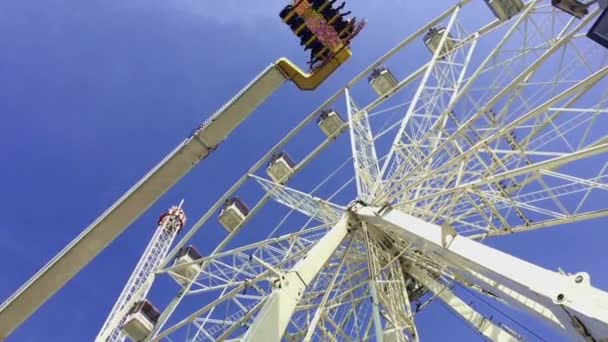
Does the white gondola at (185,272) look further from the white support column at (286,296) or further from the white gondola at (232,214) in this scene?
the white support column at (286,296)

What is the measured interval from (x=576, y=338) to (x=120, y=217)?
64.3 ft

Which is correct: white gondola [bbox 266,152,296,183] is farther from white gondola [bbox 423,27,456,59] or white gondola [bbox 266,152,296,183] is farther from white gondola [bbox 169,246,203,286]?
white gondola [bbox 423,27,456,59]

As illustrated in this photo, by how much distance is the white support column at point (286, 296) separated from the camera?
11.4 m

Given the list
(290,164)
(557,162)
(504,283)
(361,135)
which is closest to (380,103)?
(361,135)

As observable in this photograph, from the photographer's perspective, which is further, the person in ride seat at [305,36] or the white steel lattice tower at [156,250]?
the white steel lattice tower at [156,250]

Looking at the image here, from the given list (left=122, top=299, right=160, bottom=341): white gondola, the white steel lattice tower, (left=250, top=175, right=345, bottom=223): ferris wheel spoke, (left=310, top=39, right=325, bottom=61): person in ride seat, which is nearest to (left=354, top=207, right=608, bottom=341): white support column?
(left=250, top=175, right=345, bottom=223): ferris wheel spoke

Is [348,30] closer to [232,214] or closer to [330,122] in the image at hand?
[330,122]

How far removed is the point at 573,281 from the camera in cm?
839

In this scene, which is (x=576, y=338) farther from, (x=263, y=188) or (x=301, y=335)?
(x=263, y=188)

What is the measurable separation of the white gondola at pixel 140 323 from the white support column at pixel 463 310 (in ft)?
37.1

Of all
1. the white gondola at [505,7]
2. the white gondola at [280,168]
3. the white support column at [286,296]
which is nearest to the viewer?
the white support column at [286,296]

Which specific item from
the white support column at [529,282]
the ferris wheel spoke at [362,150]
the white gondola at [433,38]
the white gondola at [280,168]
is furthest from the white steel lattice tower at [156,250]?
the white support column at [529,282]

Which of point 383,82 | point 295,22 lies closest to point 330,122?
point 383,82

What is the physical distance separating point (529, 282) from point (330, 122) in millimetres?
17563
